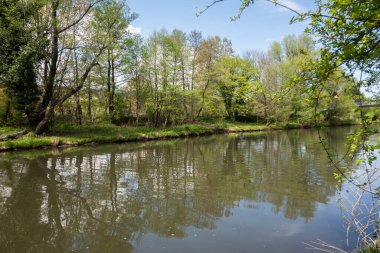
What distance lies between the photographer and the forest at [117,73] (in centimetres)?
2384

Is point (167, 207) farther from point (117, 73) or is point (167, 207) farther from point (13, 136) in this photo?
point (117, 73)

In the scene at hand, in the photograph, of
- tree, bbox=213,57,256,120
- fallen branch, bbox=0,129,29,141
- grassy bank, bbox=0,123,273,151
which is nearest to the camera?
fallen branch, bbox=0,129,29,141

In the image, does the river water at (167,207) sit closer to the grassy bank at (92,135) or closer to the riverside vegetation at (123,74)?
the riverside vegetation at (123,74)

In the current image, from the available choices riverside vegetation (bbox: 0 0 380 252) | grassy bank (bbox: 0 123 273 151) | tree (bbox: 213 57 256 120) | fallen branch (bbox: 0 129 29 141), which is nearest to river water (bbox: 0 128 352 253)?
riverside vegetation (bbox: 0 0 380 252)

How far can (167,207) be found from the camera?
9.33 m

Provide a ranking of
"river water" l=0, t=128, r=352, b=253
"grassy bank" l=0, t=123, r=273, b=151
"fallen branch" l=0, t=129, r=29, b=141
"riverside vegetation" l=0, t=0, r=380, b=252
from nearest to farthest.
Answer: "riverside vegetation" l=0, t=0, r=380, b=252 < "river water" l=0, t=128, r=352, b=253 < "fallen branch" l=0, t=129, r=29, b=141 < "grassy bank" l=0, t=123, r=273, b=151

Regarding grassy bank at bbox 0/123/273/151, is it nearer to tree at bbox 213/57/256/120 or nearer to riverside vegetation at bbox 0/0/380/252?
riverside vegetation at bbox 0/0/380/252

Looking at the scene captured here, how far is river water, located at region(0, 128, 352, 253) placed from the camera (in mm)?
6949

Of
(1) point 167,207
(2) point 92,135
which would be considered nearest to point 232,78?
(2) point 92,135

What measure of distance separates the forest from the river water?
3568mm

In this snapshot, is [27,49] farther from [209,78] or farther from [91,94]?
[209,78]

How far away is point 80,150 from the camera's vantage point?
21984 millimetres

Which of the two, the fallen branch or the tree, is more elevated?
the tree

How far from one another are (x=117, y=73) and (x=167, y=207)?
28622mm
